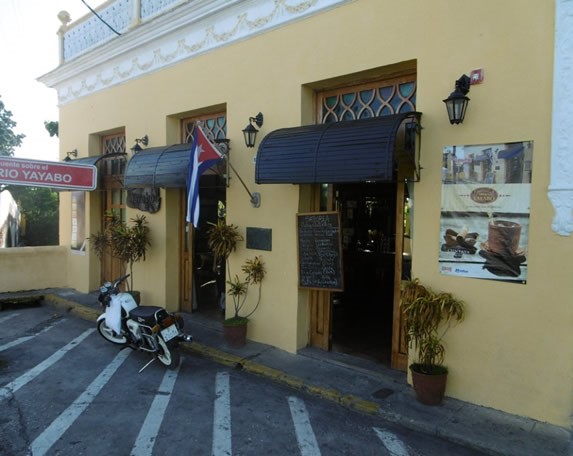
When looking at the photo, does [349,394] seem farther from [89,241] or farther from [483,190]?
[89,241]

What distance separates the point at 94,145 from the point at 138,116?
2.22m

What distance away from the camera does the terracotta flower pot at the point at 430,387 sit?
170 inches

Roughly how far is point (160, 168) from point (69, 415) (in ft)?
12.8

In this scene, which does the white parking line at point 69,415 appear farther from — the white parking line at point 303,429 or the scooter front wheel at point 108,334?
the white parking line at point 303,429

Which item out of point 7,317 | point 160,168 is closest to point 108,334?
point 160,168

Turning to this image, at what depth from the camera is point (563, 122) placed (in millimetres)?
3824

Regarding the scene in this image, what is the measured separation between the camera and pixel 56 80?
35.0ft

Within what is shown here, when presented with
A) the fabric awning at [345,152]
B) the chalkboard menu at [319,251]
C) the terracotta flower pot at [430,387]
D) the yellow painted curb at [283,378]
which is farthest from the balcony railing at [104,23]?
the terracotta flower pot at [430,387]

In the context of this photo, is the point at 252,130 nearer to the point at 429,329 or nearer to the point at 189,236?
the point at 189,236

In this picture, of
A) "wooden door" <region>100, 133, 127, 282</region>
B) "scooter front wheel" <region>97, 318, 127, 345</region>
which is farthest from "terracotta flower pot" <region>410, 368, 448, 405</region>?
"wooden door" <region>100, 133, 127, 282</region>

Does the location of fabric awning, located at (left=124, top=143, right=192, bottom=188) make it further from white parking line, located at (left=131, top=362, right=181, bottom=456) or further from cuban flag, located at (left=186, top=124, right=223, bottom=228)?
white parking line, located at (left=131, top=362, right=181, bottom=456)

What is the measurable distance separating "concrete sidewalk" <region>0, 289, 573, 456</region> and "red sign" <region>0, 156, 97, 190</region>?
3.04m

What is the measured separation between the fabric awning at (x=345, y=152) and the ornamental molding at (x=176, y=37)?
1865 mm

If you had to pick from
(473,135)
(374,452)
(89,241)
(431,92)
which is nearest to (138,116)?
(89,241)
